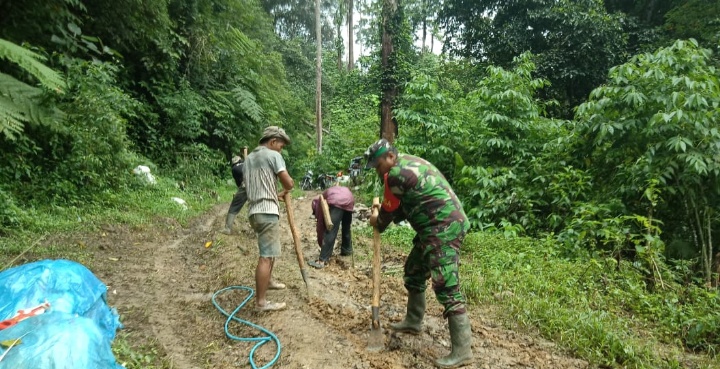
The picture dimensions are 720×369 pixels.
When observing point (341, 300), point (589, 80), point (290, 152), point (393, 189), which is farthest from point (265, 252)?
point (290, 152)

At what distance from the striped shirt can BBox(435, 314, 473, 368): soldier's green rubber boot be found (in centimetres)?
193

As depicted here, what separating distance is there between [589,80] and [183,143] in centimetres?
1159

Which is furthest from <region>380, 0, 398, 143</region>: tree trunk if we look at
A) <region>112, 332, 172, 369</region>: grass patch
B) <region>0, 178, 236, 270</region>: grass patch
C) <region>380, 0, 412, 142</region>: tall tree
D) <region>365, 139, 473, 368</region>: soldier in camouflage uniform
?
<region>112, 332, 172, 369</region>: grass patch

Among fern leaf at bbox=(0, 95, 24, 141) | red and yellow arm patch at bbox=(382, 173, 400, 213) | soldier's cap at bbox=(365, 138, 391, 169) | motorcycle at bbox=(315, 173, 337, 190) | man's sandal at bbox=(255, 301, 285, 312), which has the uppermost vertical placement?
fern leaf at bbox=(0, 95, 24, 141)

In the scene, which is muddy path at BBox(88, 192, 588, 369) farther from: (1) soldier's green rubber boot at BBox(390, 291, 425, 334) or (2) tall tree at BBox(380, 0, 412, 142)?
(2) tall tree at BBox(380, 0, 412, 142)

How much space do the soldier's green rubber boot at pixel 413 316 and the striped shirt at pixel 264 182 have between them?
1.51 metres

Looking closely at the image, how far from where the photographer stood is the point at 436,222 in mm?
3070

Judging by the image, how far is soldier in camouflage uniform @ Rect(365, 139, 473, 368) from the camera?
303 centimetres

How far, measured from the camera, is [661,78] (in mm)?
5469

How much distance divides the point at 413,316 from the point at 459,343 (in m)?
0.57

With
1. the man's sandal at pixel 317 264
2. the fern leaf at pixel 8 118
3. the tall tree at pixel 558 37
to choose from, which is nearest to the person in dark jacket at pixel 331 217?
the man's sandal at pixel 317 264

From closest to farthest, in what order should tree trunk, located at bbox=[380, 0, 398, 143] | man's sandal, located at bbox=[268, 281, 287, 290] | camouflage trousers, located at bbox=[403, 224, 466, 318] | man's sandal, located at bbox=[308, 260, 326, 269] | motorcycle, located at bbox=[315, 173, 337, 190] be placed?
camouflage trousers, located at bbox=[403, 224, 466, 318], man's sandal, located at bbox=[268, 281, 287, 290], man's sandal, located at bbox=[308, 260, 326, 269], tree trunk, located at bbox=[380, 0, 398, 143], motorcycle, located at bbox=[315, 173, 337, 190]

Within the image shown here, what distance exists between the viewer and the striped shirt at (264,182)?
3957 millimetres

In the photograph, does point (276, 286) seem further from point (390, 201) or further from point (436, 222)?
point (436, 222)
